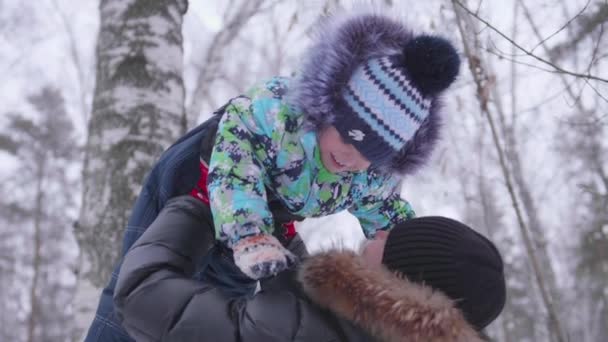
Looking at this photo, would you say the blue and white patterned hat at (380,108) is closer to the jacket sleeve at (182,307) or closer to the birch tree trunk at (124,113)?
the jacket sleeve at (182,307)

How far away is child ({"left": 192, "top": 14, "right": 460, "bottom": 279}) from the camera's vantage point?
1.23 metres

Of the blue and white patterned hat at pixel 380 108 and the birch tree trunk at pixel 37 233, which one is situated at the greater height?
the blue and white patterned hat at pixel 380 108

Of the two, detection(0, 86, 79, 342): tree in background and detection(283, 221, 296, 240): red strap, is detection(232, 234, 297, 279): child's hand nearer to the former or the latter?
detection(283, 221, 296, 240): red strap

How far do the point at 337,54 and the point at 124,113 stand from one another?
1.15 m

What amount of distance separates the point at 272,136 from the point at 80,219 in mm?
1073

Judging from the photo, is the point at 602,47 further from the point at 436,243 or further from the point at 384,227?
the point at 436,243

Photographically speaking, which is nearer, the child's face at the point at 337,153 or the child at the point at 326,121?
the child at the point at 326,121

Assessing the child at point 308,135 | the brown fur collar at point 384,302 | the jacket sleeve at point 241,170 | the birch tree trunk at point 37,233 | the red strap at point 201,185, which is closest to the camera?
the brown fur collar at point 384,302

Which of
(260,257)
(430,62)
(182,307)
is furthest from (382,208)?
(182,307)

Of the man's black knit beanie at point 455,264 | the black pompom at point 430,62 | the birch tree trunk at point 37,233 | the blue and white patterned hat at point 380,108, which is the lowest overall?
the birch tree trunk at point 37,233

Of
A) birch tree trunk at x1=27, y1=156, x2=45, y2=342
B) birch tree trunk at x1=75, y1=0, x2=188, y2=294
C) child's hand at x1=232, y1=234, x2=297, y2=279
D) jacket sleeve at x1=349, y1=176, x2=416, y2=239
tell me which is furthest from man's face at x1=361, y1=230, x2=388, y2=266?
birch tree trunk at x1=27, y1=156, x2=45, y2=342

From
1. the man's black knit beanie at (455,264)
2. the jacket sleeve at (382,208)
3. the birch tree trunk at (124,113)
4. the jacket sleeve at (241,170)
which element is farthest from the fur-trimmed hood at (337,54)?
the birch tree trunk at (124,113)

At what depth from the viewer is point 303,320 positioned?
3.07ft

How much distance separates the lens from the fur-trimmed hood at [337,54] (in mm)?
1309
